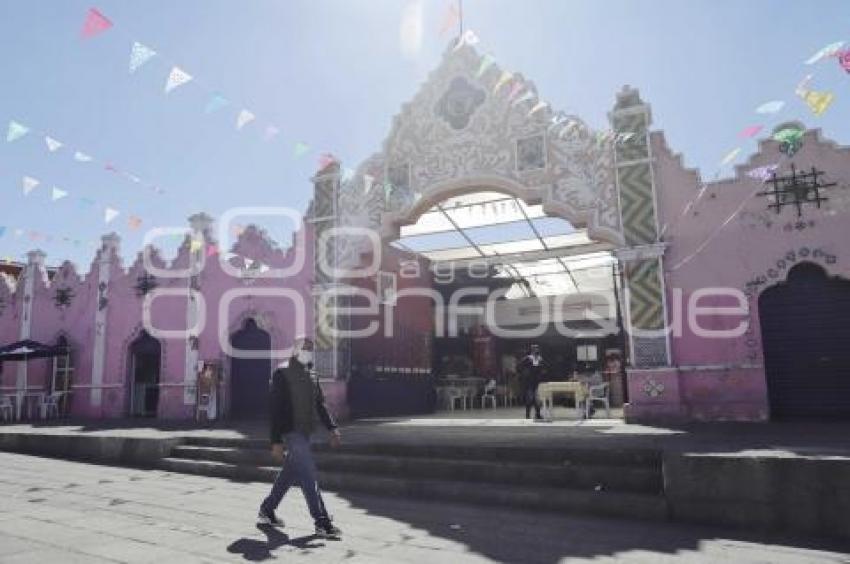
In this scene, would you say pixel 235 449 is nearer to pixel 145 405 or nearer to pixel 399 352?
pixel 399 352

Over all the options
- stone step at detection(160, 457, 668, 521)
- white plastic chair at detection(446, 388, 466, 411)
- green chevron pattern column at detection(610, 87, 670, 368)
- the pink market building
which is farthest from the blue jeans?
white plastic chair at detection(446, 388, 466, 411)

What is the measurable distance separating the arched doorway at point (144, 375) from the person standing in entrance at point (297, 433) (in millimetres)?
12134

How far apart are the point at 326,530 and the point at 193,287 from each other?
38.8ft

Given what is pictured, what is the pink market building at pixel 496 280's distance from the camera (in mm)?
10273

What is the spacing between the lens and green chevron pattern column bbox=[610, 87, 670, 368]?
35.7 ft

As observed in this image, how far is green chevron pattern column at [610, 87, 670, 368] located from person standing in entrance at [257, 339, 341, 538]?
22.9 ft

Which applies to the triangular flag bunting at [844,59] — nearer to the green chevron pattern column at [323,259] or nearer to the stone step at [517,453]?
the stone step at [517,453]

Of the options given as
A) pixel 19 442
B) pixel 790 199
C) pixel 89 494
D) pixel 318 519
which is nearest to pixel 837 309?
pixel 790 199

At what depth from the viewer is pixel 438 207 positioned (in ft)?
45.5

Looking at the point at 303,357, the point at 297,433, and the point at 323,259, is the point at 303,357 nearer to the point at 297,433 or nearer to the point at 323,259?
the point at 297,433

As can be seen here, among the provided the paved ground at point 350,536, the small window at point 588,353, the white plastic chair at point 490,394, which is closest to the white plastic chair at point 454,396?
the white plastic chair at point 490,394

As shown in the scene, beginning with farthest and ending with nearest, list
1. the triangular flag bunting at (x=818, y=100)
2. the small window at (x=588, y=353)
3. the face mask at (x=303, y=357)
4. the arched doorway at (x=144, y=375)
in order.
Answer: the small window at (x=588, y=353), the arched doorway at (x=144, y=375), the triangular flag bunting at (x=818, y=100), the face mask at (x=303, y=357)

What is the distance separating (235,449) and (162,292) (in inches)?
328

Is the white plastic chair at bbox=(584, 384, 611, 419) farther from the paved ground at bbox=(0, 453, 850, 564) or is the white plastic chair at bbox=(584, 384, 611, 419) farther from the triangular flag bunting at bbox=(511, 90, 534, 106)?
the paved ground at bbox=(0, 453, 850, 564)
